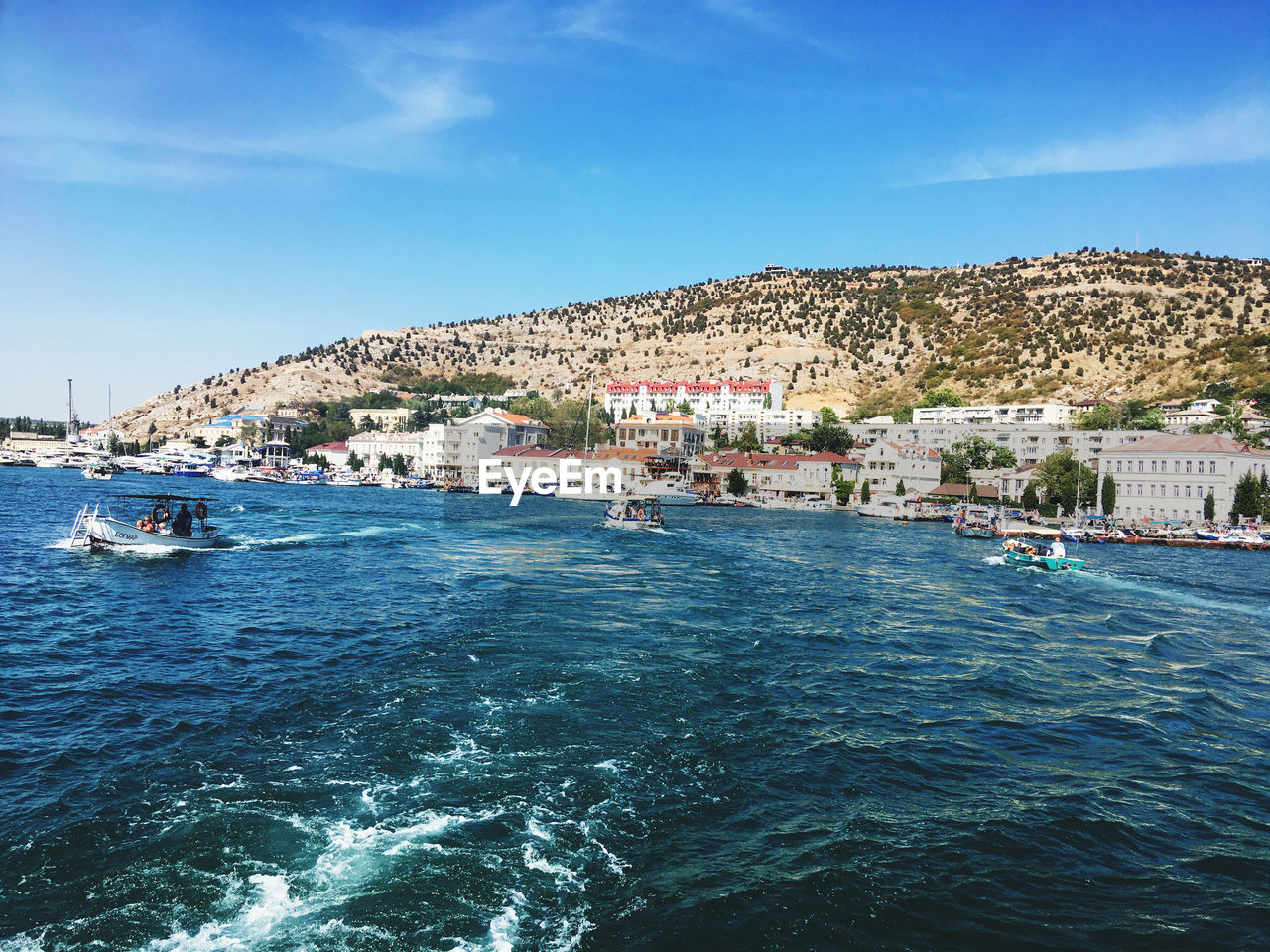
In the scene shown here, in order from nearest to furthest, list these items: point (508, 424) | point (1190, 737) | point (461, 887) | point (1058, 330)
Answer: point (461, 887), point (1190, 737), point (508, 424), point (1058, 330)

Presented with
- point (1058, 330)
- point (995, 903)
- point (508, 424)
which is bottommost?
point (995, 903)

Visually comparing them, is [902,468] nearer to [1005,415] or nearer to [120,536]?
[1005,415]

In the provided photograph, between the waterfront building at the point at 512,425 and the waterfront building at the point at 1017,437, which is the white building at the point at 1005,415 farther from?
the waterfront building at the point at 512,425

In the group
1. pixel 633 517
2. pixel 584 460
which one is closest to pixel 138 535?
pixel 633 517

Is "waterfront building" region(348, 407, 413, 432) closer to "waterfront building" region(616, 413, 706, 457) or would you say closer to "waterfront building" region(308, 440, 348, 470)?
"waterfront building" region(308, 440, 348, 470)

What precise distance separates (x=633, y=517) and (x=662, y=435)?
59.0 meters

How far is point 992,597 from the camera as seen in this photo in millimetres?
30875

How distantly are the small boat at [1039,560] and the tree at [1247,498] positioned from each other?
28993 mm

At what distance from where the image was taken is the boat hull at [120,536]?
107 feet

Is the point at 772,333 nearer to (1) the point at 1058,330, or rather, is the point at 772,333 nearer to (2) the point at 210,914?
(1) the point at 1058,330

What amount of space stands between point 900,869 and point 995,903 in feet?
3.59

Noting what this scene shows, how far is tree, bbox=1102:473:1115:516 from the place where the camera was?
221 ft

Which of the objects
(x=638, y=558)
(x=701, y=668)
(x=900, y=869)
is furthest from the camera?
(x=638, y=558)

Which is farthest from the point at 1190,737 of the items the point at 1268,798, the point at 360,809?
the point at 360,809
